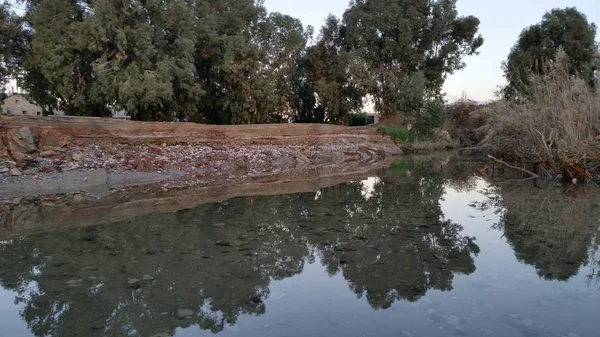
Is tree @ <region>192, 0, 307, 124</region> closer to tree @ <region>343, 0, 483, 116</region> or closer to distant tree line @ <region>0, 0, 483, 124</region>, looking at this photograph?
distant tree line @ <region>0, 0, 483, 124</region>

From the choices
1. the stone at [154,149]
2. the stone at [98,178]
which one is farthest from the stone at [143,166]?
the stone at [154,149]

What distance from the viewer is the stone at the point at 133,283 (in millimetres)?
5766

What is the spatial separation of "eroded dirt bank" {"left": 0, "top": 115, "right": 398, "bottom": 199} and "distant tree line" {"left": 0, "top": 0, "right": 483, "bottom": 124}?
12.4ft

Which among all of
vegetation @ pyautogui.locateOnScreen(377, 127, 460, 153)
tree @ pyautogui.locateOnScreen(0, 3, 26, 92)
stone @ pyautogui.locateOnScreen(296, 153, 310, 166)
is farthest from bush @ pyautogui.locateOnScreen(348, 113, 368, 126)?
tree @ pyautogui.locateOnScreen(0, 3, 26, 92)

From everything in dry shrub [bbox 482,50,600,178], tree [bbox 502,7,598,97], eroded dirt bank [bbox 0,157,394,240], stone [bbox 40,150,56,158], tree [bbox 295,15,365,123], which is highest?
tree [bbox 502,7,598,97]

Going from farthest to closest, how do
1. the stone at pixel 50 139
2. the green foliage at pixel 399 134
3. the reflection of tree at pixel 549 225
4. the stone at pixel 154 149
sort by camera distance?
the green foliage at pixel 399 134 < the stone at pixel 154 149 < the stone at pixel 50 139 < the reflection of tree at pixel 549 225

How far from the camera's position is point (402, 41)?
3984 cm

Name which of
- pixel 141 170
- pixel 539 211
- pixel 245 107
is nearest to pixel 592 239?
pixel 539 211

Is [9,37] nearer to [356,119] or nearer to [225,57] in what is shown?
[225,57]

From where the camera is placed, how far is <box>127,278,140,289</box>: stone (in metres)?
5.77

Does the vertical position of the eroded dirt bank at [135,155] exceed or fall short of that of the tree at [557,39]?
it falls short

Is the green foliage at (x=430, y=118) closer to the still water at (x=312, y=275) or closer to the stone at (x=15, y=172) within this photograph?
the still water at (x=312, y=275)

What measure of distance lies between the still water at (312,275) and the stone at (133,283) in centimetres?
4

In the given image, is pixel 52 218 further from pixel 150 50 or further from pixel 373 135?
pixel 373 135
